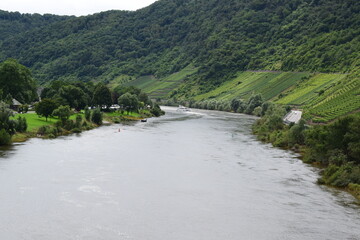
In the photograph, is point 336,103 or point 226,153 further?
point 336,103

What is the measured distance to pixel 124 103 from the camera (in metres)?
Answer: 162

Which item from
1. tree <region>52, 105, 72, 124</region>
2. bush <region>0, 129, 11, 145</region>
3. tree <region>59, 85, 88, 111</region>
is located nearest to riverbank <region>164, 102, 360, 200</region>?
bush <region>0, 129, 11, 145</region>

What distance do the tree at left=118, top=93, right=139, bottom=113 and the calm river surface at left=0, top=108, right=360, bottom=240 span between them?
74.4 m

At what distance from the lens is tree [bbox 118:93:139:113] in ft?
531

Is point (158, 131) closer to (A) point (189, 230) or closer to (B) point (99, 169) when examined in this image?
(B) point (99, 169)

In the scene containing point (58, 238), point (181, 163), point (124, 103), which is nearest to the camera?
point (58, 238)

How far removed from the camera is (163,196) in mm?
54250

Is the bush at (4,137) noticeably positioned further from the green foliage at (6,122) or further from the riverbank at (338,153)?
the riverbank at (338,153)

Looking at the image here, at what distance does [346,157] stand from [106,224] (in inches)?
1449

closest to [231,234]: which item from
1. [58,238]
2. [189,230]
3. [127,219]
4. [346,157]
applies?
[189,230]

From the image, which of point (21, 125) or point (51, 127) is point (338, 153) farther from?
point (51, 127)

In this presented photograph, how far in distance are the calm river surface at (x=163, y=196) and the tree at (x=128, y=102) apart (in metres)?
74.4

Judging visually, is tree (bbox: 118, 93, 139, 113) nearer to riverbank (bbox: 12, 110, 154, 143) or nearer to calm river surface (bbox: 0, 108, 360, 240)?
riverbank (bbox: 12, 110, 154, 143)

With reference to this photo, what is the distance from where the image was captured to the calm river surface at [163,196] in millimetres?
42938
